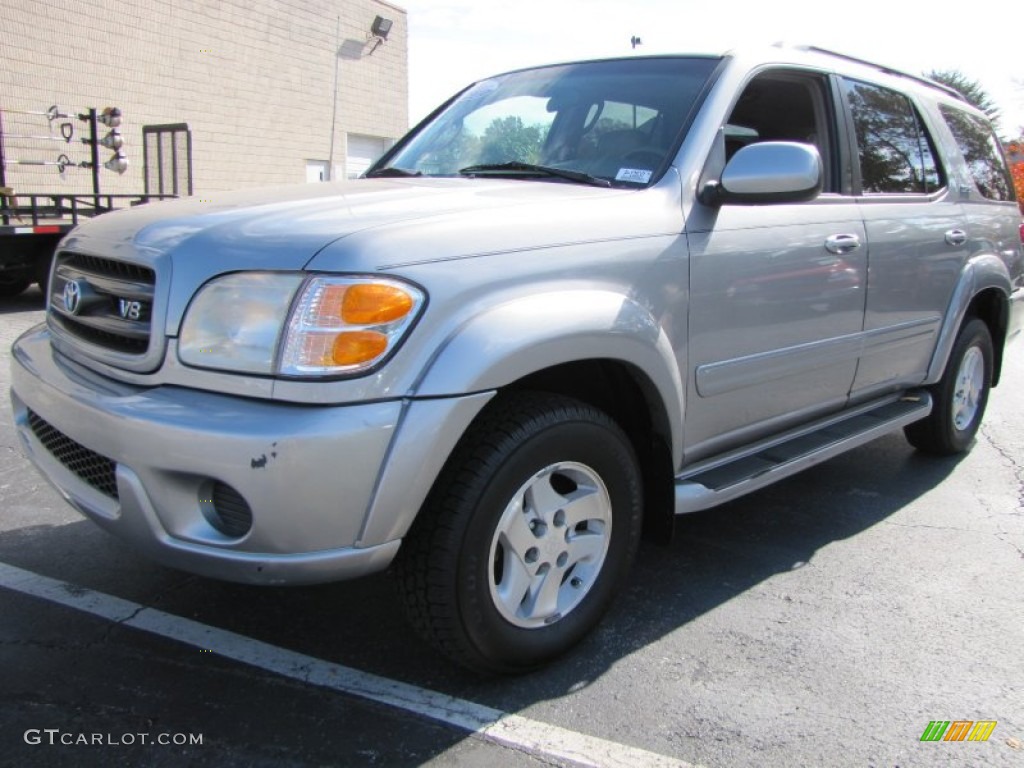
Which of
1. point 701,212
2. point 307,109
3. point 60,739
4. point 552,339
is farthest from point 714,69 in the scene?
point 307,109

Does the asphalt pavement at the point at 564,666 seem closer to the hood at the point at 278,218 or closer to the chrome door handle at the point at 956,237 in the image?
the hood at the point at 278,218

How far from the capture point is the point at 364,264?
2.11m

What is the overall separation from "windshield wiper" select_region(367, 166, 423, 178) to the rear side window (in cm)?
300

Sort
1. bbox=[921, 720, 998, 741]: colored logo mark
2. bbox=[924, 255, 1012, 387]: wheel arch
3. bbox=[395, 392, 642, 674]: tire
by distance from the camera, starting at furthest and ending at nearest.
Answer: bbox=[924, 255, 1012, 387]: wheel arch < bbox=[921, 720, 998, 741]: colored logo mark < bbox=[395, 392, 642, 674]: tire

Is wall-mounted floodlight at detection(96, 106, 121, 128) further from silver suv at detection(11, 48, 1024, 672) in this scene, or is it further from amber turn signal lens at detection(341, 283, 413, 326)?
amber turn signal lens at detection(341, 283, 413, 326)

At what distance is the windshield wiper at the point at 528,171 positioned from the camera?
3.03 m

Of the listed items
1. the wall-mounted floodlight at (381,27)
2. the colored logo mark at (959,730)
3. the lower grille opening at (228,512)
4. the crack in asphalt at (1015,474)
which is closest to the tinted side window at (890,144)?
the crack in asphalt at (1015,474)

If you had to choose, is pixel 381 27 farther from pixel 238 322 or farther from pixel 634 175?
pixel 238 322

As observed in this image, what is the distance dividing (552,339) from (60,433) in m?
1.49

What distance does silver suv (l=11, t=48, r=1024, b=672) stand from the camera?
6.88 feet

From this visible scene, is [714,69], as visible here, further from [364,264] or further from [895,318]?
[364,264]

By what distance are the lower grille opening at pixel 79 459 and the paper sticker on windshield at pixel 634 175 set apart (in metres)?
1.85

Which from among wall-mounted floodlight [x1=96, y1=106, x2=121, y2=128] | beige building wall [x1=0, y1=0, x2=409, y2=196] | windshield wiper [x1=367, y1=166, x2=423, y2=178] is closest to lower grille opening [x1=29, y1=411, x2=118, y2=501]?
windshield wiper [x1=367, y1=166, x2=423, y2=178]

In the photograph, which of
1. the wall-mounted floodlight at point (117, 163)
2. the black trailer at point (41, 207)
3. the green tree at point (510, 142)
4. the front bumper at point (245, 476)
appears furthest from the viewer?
the wall-mounted floodlight at point (117, 163)
